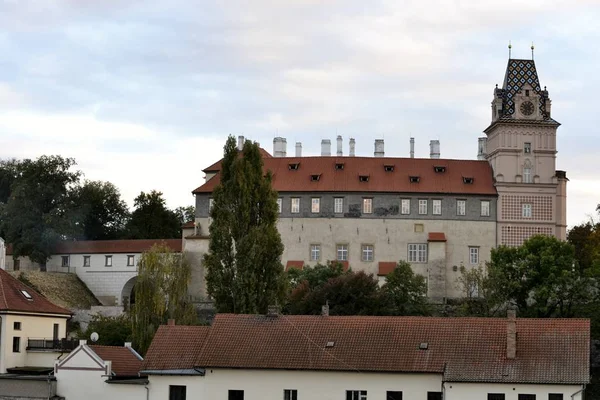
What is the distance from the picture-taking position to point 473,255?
300ft

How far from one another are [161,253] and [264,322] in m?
25.8

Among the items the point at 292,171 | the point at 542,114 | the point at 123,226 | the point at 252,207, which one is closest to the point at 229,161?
the point at 252,207

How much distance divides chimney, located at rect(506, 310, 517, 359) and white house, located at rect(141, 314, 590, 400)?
39 millimetres

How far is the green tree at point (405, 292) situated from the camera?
3059 inches

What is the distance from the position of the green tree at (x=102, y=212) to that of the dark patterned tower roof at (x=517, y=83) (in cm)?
3369

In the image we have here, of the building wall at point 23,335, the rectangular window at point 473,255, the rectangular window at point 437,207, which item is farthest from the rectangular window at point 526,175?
the building wall at point 23,335

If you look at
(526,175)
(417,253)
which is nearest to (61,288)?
(417,253)

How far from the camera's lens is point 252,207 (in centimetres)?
6197

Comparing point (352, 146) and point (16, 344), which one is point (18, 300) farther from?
point (352, 146)

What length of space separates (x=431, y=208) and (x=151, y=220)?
90.6 feet

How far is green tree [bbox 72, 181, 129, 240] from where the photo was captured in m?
105

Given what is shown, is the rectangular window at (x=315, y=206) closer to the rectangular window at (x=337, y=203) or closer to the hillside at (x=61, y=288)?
the rectangular window at (x=337, y=203)

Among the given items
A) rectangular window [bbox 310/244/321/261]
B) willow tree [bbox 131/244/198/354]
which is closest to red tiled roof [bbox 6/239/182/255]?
rectangular window [bbox 310/244/321/261]

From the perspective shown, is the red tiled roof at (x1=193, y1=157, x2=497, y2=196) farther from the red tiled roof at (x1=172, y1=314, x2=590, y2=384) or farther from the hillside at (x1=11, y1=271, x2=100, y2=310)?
the red tiled roof at (x1=172, y1=314, x2=590, y2=384)
